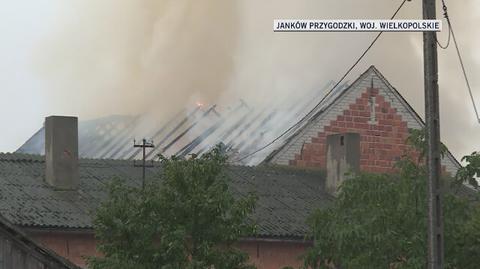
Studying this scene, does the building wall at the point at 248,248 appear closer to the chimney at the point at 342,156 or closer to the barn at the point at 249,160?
the barn at the point at 249,160

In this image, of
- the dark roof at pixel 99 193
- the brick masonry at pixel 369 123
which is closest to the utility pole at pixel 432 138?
the dark roof at pixel 99 193

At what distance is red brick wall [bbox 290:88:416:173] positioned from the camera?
40562mm

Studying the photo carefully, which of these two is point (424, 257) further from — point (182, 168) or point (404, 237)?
point (182, 168)

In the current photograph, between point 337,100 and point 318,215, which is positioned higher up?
point 337,100

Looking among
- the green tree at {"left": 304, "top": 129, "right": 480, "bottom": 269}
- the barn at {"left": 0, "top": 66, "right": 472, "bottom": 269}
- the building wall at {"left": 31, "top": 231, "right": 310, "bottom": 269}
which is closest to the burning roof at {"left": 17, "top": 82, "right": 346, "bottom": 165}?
the barn at {"left": 0, "top": 66, "right": 472, "bottom": 269}

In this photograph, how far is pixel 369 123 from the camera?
4150cm

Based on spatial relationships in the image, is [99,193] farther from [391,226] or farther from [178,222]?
[391,226]

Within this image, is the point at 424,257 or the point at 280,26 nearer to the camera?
the point at 280,26

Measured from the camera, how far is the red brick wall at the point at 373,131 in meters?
40.6

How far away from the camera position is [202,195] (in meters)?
22.9

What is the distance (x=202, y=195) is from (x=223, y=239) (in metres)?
0.86

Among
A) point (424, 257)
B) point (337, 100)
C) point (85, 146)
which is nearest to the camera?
point (424, 257)

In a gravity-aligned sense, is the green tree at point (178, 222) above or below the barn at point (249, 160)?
below

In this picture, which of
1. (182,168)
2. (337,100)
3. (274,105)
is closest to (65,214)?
(182,168)
